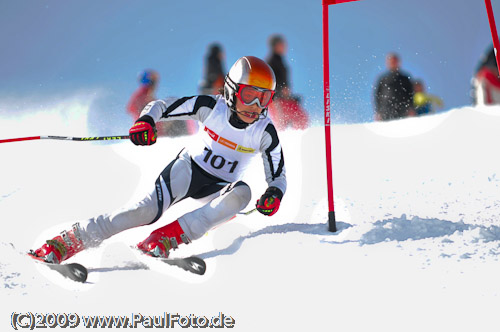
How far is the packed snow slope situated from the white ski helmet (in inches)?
39.4

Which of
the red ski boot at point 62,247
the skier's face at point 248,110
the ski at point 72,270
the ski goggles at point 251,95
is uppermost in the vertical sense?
the ski goggles at point 251,95

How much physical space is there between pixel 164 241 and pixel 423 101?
18.1 ft

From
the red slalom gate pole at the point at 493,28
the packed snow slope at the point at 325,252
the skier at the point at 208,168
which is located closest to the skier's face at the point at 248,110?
the skier at the point at 208,168

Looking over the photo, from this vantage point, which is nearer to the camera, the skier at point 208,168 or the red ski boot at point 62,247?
the red ski boot at point 62,247

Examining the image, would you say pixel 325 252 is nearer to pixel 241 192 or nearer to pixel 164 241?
pixel 241 192

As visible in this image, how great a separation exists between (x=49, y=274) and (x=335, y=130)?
492 cm

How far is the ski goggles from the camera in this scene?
3.11 meters

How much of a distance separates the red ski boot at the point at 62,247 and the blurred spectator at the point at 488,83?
5978mm

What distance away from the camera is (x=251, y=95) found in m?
3.12

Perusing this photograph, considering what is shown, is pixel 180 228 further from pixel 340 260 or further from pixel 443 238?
pixel 443 238

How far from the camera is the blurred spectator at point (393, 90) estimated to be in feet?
20.6

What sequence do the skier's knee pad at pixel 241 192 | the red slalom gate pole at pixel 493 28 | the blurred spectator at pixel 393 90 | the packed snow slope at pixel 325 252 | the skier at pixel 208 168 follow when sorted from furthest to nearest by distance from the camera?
the blurred spectator at pixel 393 90 → the red slalom gate pole at pixel 493 28 → the skier's knee pad at pixel 241 192 → the skier at pixel 208 168 → the packed snow slope at pixel 325 252

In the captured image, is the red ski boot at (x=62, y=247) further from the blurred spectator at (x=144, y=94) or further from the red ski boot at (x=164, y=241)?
the blurred spectator at (x=144, y=94)

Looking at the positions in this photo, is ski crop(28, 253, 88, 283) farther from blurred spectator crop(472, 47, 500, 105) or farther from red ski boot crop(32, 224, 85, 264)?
blurred spectator crop(472, 47, 500, 105)
